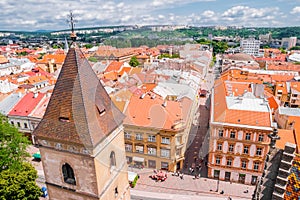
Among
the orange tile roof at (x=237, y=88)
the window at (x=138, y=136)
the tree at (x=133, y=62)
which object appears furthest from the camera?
the tree at (x=133, y=62)

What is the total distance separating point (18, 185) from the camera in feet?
62.7

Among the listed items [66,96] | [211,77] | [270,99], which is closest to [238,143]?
[270,99]

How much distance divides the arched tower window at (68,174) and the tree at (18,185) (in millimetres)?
9559

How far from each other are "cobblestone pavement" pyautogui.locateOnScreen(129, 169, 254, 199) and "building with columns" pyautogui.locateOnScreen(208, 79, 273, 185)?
2.75 ft

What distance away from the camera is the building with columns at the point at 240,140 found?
75.4 ft

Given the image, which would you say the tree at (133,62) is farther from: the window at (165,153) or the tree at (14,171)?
the tree at (14,171)

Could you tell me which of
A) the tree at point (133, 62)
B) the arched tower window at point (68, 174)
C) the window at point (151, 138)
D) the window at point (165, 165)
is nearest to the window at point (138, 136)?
the window at point (151, 138)

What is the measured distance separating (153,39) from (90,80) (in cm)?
1139

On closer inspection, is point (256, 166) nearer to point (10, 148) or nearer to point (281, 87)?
point (10, 148)

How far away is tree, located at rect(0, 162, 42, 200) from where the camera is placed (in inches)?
738

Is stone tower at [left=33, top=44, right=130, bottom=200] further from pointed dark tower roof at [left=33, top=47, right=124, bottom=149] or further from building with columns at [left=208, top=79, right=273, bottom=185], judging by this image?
building with columns at [left=208, top=79, right=273, bottom=185]

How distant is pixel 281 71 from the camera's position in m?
66.4

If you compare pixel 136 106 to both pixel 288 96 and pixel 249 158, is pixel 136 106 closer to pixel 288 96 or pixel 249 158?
pixel 249 158

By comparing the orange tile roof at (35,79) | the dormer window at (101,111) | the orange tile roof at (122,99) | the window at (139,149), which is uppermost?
the dormer window at (101,111)
